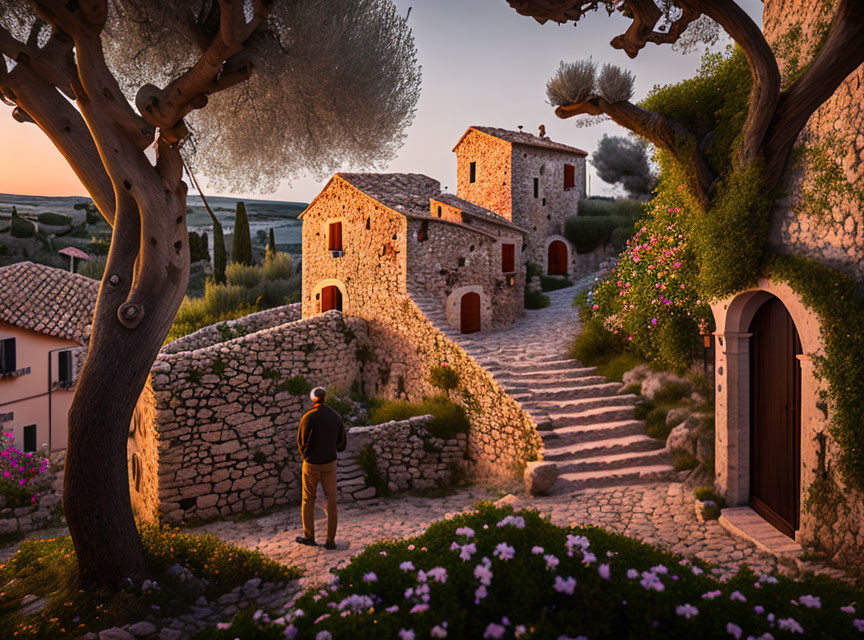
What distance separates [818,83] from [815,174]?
34.2 inches

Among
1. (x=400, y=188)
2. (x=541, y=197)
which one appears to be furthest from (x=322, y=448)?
(x=541, y=197)

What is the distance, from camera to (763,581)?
3295 millimetres

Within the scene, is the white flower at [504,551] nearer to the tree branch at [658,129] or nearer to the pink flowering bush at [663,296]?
the tree branch at [658,129]

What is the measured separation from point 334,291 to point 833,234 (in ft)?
42.6

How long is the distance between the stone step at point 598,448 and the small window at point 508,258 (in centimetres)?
881

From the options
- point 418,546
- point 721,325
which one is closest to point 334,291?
point 721,325

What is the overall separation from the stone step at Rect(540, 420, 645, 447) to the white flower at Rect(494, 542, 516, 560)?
5.51 m

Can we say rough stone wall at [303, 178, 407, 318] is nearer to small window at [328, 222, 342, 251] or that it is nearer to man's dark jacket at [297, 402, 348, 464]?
small window at [328, 222, 342, 251]

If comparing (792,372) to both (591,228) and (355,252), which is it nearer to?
(355,252)

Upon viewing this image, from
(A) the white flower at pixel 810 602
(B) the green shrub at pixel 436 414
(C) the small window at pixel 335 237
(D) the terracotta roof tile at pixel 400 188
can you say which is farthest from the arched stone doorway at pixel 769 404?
(C) the small window at pixel 335 237

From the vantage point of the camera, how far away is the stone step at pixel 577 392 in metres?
9.65

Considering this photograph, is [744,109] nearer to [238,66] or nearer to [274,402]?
[238,66]

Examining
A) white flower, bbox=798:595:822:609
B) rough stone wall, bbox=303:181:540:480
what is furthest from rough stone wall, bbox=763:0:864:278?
rough stone wall, bbox=303:181:540:480

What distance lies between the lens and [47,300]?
15.9m
